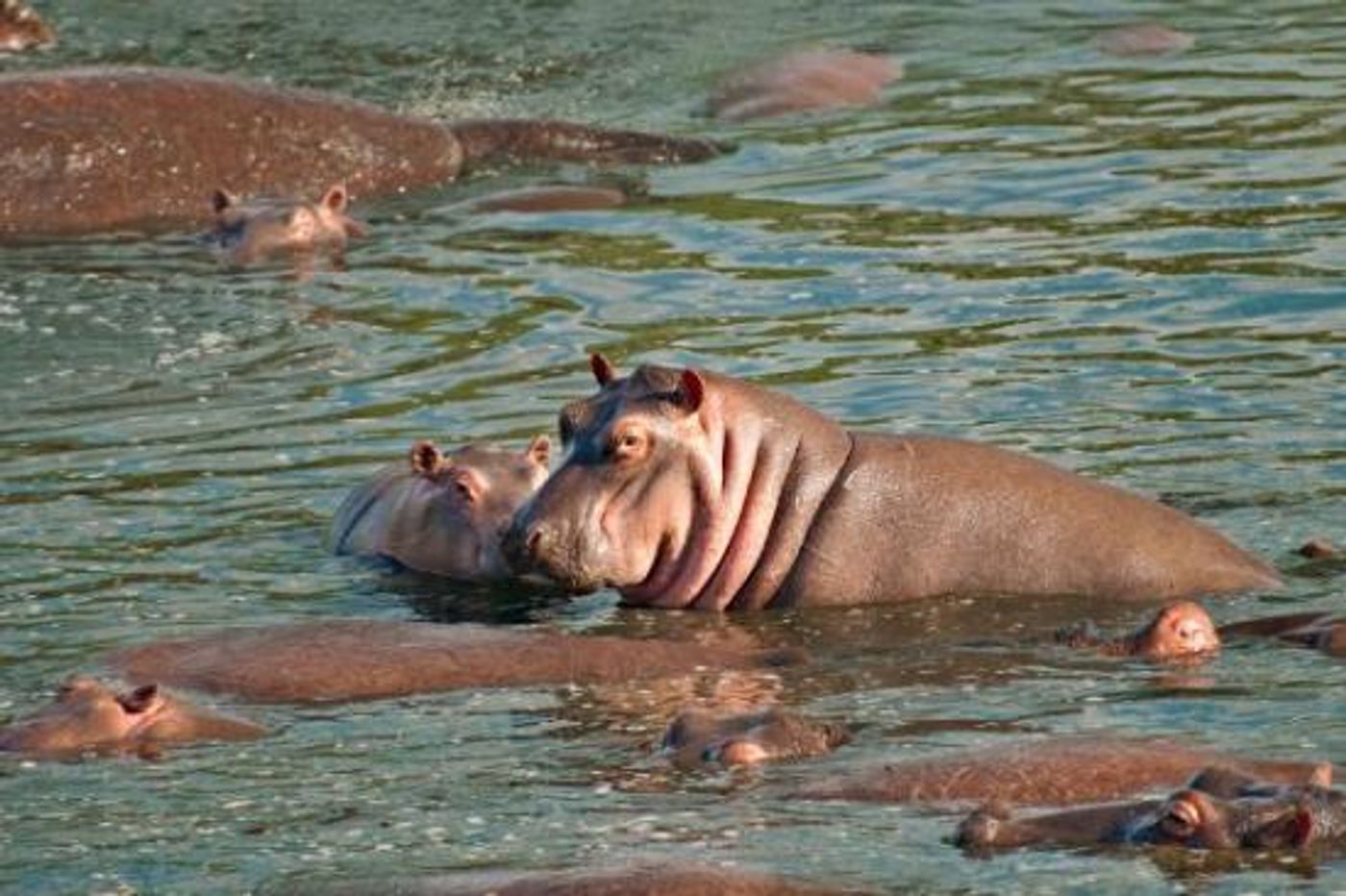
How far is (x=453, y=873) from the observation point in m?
6.91

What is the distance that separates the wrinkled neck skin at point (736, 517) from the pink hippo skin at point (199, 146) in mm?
6678

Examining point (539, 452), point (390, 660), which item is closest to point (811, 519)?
point (539, 452)

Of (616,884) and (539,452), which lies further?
(539,452)

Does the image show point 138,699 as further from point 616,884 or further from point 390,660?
point 616,884

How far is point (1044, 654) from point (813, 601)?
85 centimetres

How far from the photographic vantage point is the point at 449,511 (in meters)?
10.5

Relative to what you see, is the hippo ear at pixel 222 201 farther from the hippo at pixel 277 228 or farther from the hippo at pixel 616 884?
the hippo at pixel 616 884

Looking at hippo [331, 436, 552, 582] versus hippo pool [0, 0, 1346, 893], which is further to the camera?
hippo [331, 436, 552, 582]

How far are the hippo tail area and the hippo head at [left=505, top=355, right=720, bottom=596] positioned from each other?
736 centimetres

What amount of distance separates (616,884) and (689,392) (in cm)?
313

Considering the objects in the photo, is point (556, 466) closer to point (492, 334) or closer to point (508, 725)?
point (508, 725)

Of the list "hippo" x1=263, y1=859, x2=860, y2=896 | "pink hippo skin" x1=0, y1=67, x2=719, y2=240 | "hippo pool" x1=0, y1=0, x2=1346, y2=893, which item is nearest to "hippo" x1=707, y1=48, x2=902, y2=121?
"hippo pool" x1=0, y1=0, x2=1346, y2=893

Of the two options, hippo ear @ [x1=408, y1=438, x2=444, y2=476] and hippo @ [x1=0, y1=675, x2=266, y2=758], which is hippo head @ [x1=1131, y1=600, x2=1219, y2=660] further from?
hippo ear @ [x1=408, y1=438, x2=444, y2=476]

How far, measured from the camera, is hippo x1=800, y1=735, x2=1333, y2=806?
290 inches
